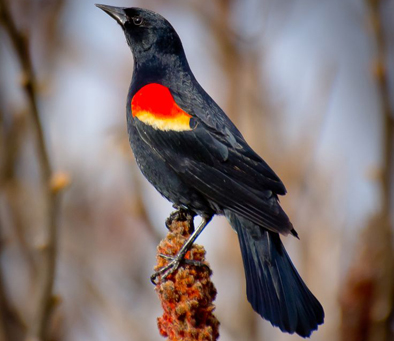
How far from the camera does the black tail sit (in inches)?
96.5

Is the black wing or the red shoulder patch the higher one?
the red shoulder patch

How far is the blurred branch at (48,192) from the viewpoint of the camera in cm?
262

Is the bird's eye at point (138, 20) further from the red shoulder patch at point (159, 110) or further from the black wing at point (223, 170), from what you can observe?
the black wing at point (223, 170)

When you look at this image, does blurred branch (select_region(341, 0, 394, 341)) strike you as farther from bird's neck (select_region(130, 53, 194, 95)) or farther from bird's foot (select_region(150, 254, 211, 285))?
bird's foot (select_region(150, 254, 211, 285))

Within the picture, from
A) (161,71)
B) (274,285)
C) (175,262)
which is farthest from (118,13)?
(274,285)

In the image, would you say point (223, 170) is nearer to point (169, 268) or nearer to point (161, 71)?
point (169, 268)

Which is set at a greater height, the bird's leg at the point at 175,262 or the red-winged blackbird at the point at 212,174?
the red-winged blackbird at the point at 212,174

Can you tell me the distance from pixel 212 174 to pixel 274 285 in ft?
2.05

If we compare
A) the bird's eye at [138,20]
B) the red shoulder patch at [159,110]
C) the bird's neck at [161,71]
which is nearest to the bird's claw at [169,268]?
the red shoulder patch at [159,110]

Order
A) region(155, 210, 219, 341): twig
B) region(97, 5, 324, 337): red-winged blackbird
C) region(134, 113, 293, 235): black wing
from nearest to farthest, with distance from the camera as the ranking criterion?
1. region(155, 210, 219, 341): twig
2. region(97, 5, 324, 337): red-winged blackbird
3. region(134, 113, 293, 235): black wing

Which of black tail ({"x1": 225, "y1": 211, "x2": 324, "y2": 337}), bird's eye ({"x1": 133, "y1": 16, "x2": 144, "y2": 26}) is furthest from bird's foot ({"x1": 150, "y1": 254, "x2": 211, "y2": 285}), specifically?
bird's eye ({"x1": 133, "y1": 16, "x2": 144, "y2": 26})

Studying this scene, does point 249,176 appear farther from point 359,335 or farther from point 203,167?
point 359,335

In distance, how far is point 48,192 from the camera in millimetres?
2727

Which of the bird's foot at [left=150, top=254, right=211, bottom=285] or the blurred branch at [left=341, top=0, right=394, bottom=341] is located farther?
the blurred branch at [left=341, top=0, right=394, bottom=341]
